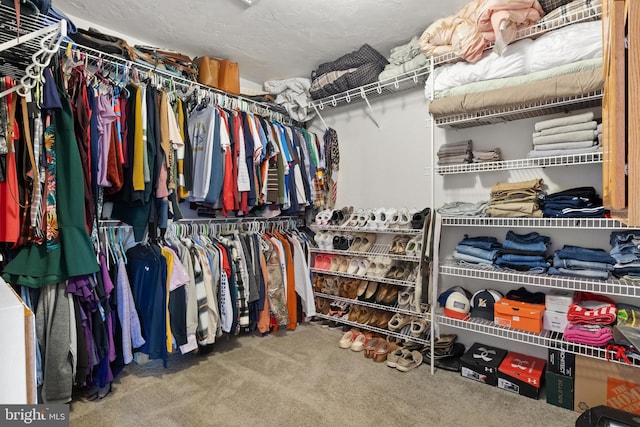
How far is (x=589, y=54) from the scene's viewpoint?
172 centimetres

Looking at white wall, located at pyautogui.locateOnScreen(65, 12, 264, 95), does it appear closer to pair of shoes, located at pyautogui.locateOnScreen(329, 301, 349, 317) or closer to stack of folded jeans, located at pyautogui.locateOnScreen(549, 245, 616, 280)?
pair of shoes, located at pyautogui.locateOnScreen(329, 301, 349, 317)

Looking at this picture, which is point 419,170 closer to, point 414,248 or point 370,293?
point 414,248

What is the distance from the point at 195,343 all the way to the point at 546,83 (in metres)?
2.63

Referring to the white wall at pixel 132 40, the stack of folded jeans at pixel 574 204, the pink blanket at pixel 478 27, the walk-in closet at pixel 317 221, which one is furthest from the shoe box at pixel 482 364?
the white wall at pixel 132 40

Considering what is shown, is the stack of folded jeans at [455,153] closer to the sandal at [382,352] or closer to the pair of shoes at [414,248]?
the pair of shoes at [414,248]

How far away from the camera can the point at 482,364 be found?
2.09 metres

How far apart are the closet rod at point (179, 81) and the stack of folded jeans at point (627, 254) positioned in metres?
2.66

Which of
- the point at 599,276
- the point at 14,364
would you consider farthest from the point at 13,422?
the point at 599,276

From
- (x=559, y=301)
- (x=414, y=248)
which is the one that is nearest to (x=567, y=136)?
(x=559, y=301)

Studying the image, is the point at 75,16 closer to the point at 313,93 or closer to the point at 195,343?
the point at 313,93

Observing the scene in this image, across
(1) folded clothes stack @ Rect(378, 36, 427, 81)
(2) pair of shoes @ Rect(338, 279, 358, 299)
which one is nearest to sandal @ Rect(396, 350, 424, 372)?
(2) pair of shoes @ Rect(338, 279, 358, 299)

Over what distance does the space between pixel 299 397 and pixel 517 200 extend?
1721mm

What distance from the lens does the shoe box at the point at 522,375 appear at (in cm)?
192

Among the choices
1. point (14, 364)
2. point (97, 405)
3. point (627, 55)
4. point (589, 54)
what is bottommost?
point (97, 405)
